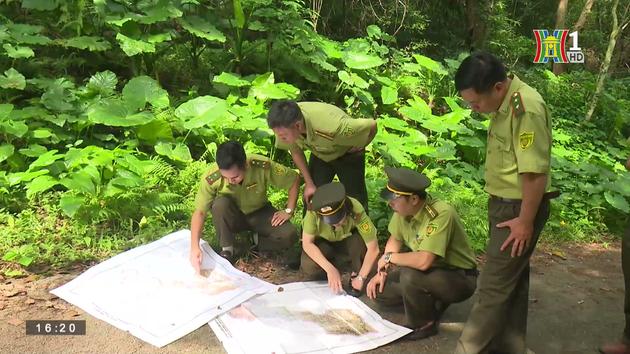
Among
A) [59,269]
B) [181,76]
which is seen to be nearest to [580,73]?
[181,76]

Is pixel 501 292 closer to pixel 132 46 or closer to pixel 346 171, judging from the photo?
pixel 346 171

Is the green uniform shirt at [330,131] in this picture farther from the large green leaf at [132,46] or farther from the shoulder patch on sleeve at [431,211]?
the large green leaf at [132,46]

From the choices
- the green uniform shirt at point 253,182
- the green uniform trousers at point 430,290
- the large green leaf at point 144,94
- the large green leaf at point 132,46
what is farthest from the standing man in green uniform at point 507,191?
the large green leaf at point 132,46

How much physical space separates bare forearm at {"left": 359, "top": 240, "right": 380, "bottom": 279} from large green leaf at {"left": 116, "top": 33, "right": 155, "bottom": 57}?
3.18 meters

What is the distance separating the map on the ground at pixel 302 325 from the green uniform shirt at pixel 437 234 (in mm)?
443

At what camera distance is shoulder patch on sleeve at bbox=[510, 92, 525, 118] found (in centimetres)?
205

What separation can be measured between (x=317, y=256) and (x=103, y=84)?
2.99 m

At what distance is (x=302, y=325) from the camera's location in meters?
2.73

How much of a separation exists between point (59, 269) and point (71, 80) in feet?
7.70

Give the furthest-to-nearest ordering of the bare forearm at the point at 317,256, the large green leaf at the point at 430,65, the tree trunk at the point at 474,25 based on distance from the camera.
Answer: the tree trunk at the point at 474,25 < the large green leaf at the point at 430,65 < the bare forearm at the point at 317,256

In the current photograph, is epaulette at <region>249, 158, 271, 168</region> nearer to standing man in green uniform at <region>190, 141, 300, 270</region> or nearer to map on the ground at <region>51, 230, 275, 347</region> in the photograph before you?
standing man in green uniform at <region>190, 141, 300, 270</region>

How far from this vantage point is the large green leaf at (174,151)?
4480mm

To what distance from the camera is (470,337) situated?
7.79ft
